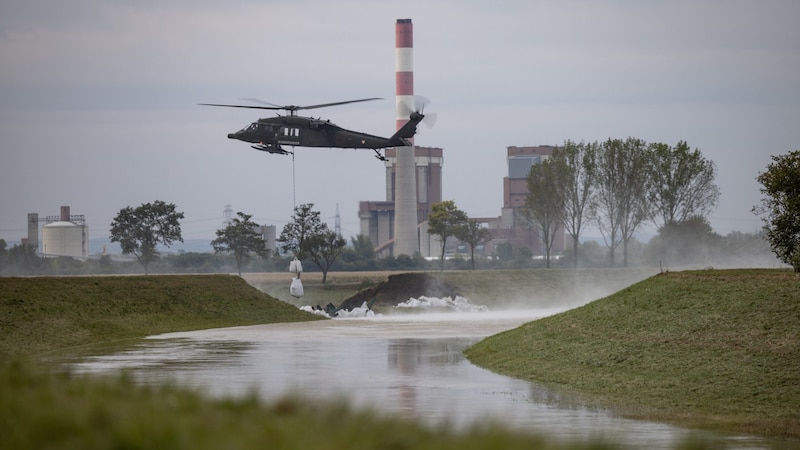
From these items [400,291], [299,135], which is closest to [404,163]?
[400,291]

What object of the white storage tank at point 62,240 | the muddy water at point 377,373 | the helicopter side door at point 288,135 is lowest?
the muddy water at point 377,373

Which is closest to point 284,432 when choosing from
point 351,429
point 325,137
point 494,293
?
point 351,429

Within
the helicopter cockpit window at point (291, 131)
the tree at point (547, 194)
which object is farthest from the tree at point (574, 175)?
the helicopter cockpit window at point (291, 131)

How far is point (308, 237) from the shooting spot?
10050cm

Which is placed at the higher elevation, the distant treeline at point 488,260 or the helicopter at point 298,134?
the helicopter at point 298,134

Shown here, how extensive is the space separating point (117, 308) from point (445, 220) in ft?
226

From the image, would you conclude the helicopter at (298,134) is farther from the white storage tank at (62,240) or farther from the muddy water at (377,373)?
the white storage tank at (62,240)

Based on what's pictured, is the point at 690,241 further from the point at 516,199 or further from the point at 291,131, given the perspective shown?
the point at 516,199

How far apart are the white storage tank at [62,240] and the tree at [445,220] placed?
5206 centimetres

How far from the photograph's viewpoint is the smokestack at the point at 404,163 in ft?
405

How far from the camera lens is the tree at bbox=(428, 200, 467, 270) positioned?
11162 centimetres

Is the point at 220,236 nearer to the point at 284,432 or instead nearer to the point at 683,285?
the point at 683,285

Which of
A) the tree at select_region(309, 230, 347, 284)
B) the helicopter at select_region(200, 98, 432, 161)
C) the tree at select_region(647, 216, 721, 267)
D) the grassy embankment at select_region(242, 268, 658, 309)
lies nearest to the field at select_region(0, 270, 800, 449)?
the helicopter at select_region(200, 98, 432, 161)

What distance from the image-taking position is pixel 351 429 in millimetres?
6996
